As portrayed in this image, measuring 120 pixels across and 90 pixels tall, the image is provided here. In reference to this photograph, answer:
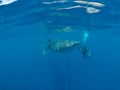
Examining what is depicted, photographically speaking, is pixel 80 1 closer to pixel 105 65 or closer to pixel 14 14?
pixel 14 14

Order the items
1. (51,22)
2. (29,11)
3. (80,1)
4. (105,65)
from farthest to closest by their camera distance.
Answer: (105,65)
(51,22)
(29,11)
(80,1)

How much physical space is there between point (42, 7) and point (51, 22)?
237 inches

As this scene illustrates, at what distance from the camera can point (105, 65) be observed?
9725cm

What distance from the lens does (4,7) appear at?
1711 cm

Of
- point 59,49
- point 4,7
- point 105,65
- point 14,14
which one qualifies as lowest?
point 105,65

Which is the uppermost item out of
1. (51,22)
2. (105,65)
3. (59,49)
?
(51,22)

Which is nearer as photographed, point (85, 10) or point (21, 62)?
point (85, 10)

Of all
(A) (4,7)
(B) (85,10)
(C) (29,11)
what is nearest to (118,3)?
(B) (85,10)

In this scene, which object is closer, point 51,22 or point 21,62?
point 51,22

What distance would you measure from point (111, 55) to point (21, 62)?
131 feet

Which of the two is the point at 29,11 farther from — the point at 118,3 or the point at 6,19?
the point at 118,3

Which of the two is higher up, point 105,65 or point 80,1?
point 80,1

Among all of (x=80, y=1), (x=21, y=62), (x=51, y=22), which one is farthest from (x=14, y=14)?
(x=21, y=62)

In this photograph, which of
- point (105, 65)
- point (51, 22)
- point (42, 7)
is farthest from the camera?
point (105, 65)
